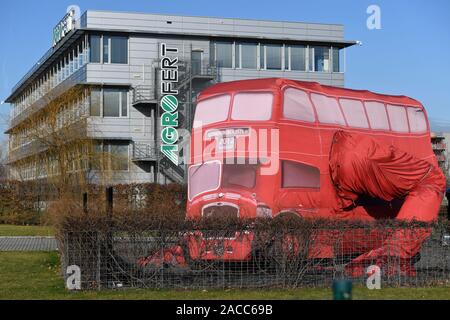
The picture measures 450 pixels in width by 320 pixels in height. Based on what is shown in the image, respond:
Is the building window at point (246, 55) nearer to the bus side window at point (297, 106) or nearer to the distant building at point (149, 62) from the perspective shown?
the distant building at point (149, 62)

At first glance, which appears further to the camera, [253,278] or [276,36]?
[276,36]

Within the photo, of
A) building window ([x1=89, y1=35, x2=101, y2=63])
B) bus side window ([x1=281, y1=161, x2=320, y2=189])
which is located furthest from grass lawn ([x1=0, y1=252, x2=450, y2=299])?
building window ([x1=89, y1=35, x2=101, y2=63])

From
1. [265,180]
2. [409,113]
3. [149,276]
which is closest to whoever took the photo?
[149,276]

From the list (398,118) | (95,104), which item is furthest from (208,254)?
(95,104)

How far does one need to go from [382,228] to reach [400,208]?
4.67 m

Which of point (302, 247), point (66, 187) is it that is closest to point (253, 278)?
point (302, 247)

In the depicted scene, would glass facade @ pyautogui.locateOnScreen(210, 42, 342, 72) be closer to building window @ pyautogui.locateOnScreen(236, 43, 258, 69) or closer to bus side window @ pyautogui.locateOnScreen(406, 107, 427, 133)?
building window @ pyautogui.locateOnScreen(236, 43, 258, 69)

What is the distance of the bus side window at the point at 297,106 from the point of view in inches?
679

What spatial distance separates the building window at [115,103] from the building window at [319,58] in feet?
46.7

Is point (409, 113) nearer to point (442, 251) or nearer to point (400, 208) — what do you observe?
point (400, 208)

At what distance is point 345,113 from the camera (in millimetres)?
18594

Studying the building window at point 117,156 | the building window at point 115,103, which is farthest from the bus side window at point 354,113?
the building window at point 115,103

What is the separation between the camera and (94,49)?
49656 millimetres

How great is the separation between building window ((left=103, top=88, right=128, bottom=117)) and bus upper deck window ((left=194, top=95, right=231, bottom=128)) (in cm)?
3273
